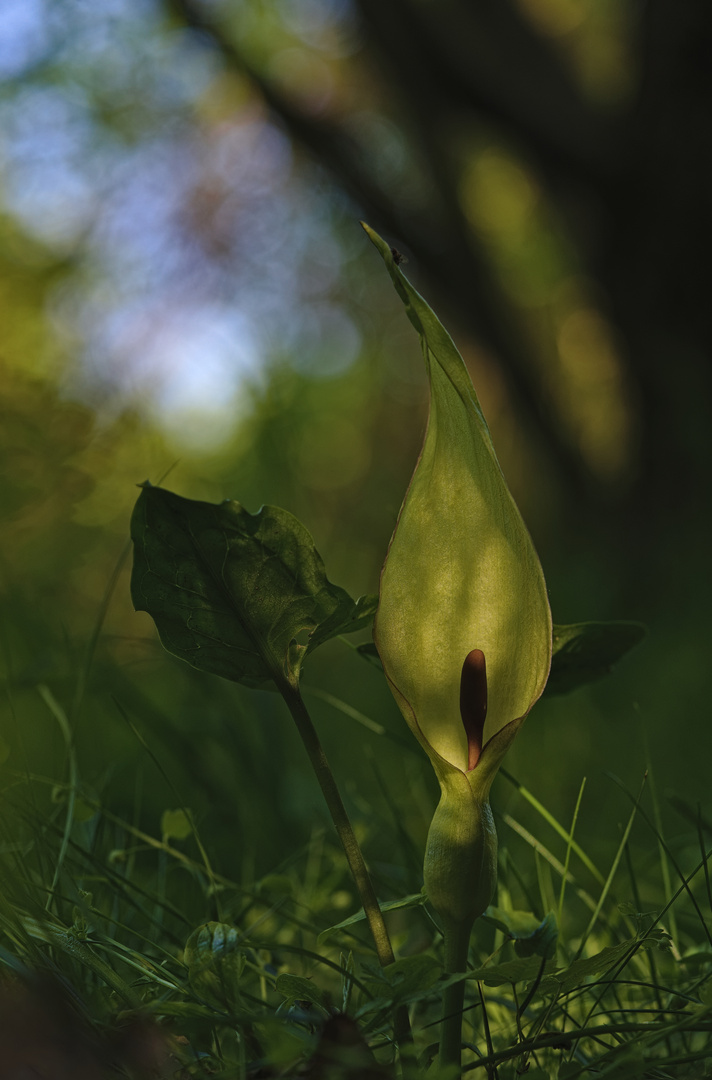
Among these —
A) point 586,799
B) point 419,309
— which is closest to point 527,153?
point 586,799

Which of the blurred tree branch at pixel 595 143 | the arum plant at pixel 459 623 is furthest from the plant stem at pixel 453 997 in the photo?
the blurred tree branch at pixel 595 143

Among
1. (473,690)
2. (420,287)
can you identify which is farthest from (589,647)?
(420,287)

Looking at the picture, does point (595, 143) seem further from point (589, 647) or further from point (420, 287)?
point (589, 647)

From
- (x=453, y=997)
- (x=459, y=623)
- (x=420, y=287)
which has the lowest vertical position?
(x=453, y=997)

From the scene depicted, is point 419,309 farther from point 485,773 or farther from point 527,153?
point 527,153

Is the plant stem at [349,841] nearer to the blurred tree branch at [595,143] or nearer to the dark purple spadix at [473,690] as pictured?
the dark purple spadix at [473,690]

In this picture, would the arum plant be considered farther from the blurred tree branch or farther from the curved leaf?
the blurred tree branch
